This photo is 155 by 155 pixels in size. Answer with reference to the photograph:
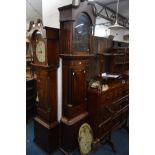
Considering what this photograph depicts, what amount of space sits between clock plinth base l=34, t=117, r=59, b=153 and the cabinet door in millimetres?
466

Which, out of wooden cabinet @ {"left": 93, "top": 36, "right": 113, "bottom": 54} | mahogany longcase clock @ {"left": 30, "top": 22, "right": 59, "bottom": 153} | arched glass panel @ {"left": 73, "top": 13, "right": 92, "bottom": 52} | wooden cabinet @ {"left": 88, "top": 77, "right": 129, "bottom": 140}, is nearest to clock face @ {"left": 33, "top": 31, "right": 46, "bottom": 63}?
mahogany longcase clock @ {"left": 30, "top": 22, "right": 59, "bottom": 153}

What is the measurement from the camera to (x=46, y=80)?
2.20 metres

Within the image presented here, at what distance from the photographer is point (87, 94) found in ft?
8.60

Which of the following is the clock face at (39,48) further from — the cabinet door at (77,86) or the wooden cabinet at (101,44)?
the wooden cabinet at (101,44)

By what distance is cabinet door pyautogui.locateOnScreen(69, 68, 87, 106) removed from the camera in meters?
2.24

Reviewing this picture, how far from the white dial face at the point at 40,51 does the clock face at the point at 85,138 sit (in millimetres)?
1165

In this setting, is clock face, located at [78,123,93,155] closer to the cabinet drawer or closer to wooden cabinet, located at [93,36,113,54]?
the cabinet drawer

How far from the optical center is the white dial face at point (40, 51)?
7.12 feet

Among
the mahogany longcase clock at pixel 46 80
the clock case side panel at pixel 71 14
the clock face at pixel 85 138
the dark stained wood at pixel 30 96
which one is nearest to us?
the clock case side panel at pixel 71 14

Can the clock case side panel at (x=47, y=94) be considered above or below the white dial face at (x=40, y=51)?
below

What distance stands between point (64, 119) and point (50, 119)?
20cm

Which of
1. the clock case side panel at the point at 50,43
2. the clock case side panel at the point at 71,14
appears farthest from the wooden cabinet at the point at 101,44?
the clock case side panel at the point at 50,43
